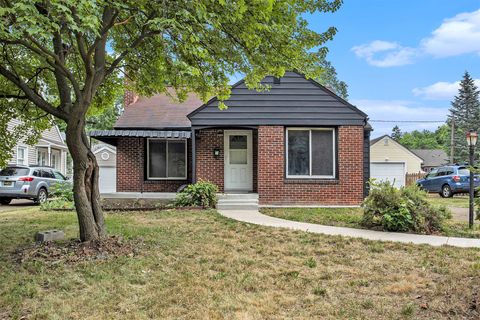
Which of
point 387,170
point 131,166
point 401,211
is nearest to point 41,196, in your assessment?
point 131,166

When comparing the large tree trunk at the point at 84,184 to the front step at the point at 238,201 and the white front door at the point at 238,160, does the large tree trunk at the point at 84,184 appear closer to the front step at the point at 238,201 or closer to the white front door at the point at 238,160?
the front step at the point at 238,201

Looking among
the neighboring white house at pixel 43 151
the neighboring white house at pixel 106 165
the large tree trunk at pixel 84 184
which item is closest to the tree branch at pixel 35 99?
the large tree trunk at pixel 84 184

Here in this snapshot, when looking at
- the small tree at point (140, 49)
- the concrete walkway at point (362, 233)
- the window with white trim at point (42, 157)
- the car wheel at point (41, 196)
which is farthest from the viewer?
the window with white trim at point (42, 157)

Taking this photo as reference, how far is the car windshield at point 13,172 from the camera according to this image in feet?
46.8

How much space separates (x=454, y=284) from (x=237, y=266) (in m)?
2.53

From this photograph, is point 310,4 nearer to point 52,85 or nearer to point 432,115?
point 52,85

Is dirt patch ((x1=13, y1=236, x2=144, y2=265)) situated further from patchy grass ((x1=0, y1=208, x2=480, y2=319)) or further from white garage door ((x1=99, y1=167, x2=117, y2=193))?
white garage door ((x1=99, y1=167, x2=117, y2=193))

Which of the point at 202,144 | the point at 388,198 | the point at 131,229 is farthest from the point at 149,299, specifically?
the point at 202,144

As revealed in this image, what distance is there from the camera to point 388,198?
8031mm

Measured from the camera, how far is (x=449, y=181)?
19656 millimetres

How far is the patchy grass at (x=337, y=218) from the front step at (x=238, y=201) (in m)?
0.46

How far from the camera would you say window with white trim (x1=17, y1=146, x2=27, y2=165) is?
67.3 feet

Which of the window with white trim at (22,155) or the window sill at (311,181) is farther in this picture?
the window with white trim at (22,155)

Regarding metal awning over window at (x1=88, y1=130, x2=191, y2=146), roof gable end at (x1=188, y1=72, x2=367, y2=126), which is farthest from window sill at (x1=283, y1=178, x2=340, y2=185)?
metal awning over window at (x1=88, y1=130, x2=191, y2=146)
